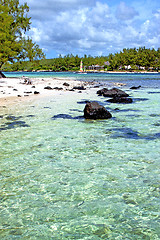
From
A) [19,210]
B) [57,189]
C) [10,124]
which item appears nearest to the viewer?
[19,210]

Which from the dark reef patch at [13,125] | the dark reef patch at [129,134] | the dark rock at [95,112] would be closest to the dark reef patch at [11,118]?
the dark reef patch at [13,125]

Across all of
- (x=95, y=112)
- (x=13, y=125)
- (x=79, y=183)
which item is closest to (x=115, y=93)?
(x=95, y=112)

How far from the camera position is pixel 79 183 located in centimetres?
542

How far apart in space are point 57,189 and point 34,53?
53527mm

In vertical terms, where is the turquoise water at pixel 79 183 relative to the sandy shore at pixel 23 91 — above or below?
below

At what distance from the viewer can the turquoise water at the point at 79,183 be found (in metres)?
3.93

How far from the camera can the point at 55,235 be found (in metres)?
3.74

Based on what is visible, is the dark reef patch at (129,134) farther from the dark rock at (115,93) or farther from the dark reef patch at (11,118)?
the dark rock at (115,93)

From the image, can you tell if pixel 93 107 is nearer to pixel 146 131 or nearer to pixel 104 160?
pixel 146 131

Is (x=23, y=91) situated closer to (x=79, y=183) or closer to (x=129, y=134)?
(x=129, y=134)

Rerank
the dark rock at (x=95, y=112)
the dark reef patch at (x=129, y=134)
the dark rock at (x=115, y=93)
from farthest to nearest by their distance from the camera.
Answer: the dark rock at (x=115, y=93), the dark rock at (x=95, y=112), the dark reef patch at (x=129, y=134)

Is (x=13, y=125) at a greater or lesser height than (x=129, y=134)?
greater

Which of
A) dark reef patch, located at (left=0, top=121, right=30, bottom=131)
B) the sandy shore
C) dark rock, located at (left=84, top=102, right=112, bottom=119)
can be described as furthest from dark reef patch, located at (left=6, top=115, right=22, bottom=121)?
the sandy shore

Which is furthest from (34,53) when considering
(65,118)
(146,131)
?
(146,131)
